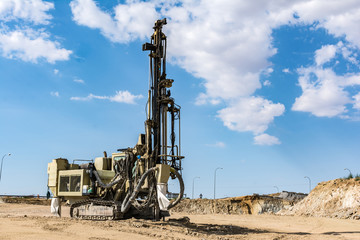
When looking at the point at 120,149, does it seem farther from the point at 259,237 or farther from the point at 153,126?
the point at 259,237

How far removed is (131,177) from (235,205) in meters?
36.1

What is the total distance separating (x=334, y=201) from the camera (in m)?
37.3

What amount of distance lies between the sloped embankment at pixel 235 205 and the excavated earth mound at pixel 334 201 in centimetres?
1119

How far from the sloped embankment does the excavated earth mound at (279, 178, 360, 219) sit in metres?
11.2

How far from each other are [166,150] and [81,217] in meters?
5.87

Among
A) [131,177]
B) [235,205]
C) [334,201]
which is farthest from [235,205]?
[131,177]

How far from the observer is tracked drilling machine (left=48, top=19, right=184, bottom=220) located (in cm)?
1980

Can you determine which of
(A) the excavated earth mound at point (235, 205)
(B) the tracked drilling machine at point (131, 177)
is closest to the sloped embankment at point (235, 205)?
(A) the excavated earth mound at point (235, 205)

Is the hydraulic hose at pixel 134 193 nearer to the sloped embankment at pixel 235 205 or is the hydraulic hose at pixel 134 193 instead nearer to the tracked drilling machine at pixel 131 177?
the tracked drilling machine at pixel 131 177

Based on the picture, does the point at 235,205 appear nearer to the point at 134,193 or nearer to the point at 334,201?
the point at 334,201

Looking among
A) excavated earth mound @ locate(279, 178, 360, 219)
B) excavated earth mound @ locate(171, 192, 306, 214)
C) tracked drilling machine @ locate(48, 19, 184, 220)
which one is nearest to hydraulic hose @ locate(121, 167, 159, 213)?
tracked drilling machine @ locate(48, 19, 184, 220)

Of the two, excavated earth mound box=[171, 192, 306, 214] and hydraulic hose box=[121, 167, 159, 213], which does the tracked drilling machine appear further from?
excavated earth mound box=[171, 192, 306, 214]

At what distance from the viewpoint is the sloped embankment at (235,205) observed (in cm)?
5278

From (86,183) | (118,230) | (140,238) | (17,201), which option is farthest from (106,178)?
(17,201)
